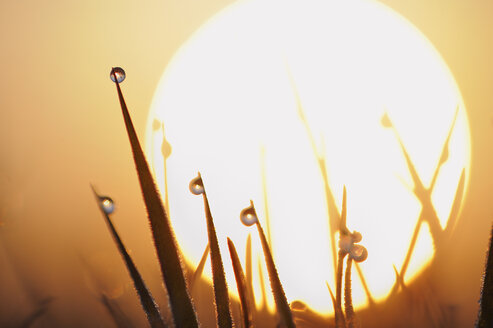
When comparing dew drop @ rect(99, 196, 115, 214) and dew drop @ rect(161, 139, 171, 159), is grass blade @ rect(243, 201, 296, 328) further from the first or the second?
dew drop @ rect(161, 139, 171, 159)

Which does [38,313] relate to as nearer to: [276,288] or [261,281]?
[261,281]

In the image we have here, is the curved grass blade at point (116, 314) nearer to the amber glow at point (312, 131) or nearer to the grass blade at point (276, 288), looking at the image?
the amber glow at point (312, 131)

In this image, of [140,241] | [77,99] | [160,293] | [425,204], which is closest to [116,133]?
[77,99]

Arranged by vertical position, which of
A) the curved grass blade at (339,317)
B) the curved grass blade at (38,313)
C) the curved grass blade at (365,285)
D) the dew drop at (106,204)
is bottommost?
the curved grass blade at (365,285)

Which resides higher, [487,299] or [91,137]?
[91,137]

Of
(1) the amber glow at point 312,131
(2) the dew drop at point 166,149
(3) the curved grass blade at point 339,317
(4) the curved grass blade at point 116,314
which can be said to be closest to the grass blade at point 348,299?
(3) the curved grass blade at point 339,317

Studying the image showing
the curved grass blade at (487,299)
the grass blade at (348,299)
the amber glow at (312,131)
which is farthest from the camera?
the amber glow at (312,131)

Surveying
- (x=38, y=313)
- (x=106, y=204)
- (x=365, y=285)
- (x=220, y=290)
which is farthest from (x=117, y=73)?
(x=38, y=313)

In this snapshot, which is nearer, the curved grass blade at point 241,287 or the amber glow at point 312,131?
the curved grass blade at point 241,287
